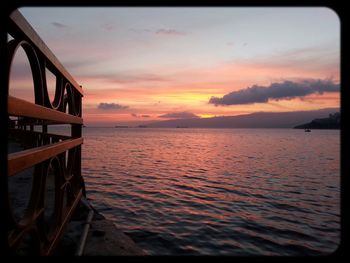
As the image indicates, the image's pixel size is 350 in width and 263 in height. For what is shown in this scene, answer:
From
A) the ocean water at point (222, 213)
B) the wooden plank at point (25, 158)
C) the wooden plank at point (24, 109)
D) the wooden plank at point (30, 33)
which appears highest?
the wooden plank at point (30, 33)

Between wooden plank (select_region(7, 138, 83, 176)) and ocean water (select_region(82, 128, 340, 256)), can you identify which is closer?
wooden plank (select_region(7, 138, 83, 176))

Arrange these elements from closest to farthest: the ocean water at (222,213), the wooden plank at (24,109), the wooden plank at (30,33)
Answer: the wooden plank at (24,109)
the wooden plank at (30,33)
the ocean water at (222,213)

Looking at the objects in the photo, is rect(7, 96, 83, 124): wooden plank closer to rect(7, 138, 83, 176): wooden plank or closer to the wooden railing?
the wooden railing

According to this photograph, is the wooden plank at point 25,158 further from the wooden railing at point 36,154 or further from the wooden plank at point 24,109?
the wooden plank at point 24,109

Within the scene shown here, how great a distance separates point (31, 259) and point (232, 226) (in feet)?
31.1

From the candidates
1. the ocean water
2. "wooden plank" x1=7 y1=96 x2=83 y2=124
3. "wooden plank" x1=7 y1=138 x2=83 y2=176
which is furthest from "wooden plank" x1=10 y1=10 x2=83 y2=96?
the ocean water

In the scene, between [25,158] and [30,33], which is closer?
[25,158]

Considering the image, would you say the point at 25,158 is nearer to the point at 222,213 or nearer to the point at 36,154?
the point at 36,154

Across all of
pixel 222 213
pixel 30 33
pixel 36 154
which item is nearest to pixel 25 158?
pixel 36 154

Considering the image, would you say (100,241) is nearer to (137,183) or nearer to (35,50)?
(35,50)

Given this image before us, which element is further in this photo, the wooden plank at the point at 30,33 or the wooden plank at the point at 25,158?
the wooden plank at the point at 30,33

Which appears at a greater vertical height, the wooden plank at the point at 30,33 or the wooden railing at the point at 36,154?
the wooden plank at the point at 30,33

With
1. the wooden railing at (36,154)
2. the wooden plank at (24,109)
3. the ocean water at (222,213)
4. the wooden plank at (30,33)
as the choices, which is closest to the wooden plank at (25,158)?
the wooden railing at (36,154)

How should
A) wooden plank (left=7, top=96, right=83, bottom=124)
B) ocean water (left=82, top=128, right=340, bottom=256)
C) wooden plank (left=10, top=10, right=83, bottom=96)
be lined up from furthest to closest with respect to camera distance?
ocean water (left=82, top=128, right=340, bottom=256), wooden plank (left=10, top=10, right=83, bottom=96), wooden plank (left=7, top=96, right=83, bottom=124)
